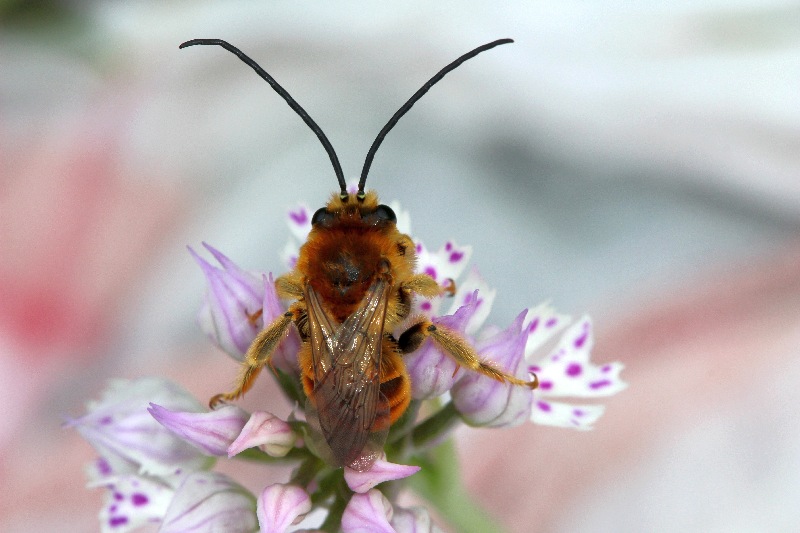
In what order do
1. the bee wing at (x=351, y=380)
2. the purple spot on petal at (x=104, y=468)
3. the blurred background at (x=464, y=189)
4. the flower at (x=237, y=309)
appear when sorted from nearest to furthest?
the bee wing at (x=351, y=380), the flower at (x=237, y=309), the purple spot on petal at (x=104, y=468), the blurred background at (x=464, y=189)

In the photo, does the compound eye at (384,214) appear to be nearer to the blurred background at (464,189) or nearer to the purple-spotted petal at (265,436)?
the purple-spotted petal at (265,436)

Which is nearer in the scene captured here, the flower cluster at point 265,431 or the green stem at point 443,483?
the flower cluster at point 265,431

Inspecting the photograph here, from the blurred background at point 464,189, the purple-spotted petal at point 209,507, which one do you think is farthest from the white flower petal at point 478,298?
the blurred background at point 464,189

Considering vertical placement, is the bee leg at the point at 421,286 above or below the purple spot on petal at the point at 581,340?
below

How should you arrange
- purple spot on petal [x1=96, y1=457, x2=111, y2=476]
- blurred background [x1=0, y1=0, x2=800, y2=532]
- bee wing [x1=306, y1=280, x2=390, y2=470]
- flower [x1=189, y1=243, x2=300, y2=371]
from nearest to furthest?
1. bee wing [x1=306, y1=280, x2=390, y2=470]
2. flower [x1=189, y1=243, x2=300, y2=371]
3. purple spot on petal [x1=96, y1=457, x2=111, y2=476]
4. blurred background [x1=0, y1=0, x2=800, y2=532]

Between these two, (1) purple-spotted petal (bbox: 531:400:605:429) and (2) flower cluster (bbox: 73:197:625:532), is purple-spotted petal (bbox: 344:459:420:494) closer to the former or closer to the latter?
(2) flower cluster (bbox: 73:197:625:532)

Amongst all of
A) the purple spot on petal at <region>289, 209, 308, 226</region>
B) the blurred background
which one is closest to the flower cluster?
the purple spot on petal at <region>289, 209, 308, 226</region>

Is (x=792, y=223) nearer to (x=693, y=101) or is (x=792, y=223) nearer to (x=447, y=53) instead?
(x=693, y=101)
